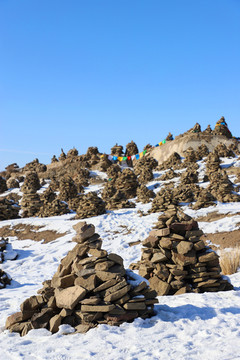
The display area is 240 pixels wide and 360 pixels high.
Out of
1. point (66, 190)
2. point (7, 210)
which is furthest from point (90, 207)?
point (66, 190)

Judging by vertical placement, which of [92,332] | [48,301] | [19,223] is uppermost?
[19,223]

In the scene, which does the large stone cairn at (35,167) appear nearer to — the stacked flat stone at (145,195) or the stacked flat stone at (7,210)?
the stacked flat stone at (7,210)

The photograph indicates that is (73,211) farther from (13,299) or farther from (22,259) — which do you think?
(13,299)

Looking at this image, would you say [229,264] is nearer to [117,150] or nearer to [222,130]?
[222,130]

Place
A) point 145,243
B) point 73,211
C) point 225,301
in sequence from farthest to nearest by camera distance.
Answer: point 73,211
point 145,243
point 225,301

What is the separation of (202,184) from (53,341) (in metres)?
22.1

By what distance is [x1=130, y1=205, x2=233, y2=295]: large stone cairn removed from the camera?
22.9 feet

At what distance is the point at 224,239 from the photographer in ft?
37.2

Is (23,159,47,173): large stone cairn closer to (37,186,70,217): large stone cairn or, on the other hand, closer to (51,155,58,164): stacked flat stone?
(51,155,58,164): stacked flat stone

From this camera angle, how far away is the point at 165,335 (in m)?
4.47

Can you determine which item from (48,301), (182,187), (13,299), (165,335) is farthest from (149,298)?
(182,187)

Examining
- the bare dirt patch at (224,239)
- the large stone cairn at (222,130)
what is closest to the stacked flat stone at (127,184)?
the bare dirt patch at (224,239)

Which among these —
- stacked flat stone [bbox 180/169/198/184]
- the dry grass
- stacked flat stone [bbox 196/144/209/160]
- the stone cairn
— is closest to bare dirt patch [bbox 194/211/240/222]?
the dry grass

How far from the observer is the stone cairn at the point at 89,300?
4820mm
